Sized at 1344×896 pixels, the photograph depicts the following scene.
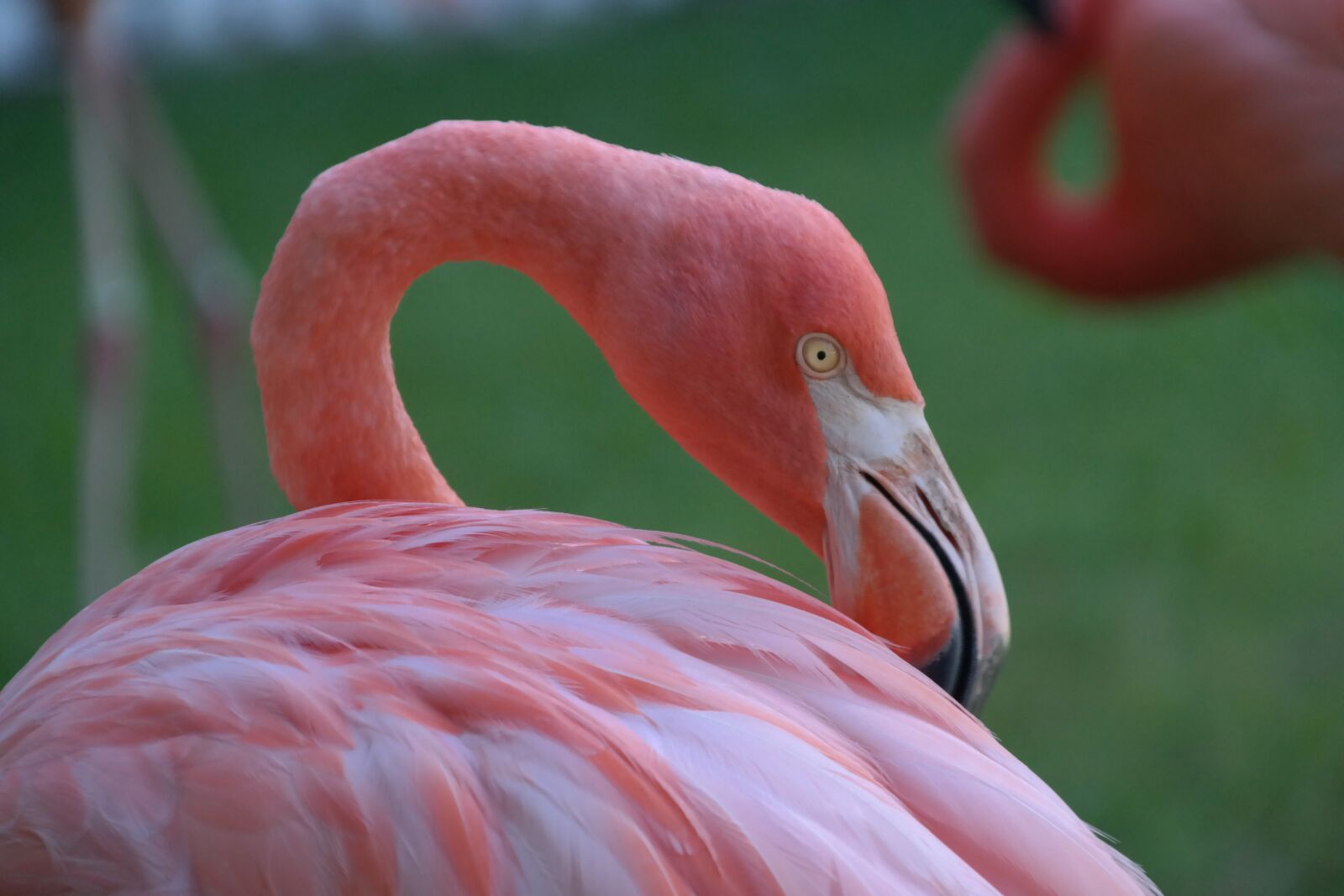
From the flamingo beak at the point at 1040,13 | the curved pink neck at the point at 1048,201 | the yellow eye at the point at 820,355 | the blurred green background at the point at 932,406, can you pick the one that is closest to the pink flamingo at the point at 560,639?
the yellow eye at the point at 820,355

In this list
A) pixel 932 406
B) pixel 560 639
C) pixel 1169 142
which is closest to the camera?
pixel 560 639

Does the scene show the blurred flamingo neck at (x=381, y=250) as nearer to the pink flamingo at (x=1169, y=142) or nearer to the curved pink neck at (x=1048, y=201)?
the pink flamingo at (x=1169, y=142)

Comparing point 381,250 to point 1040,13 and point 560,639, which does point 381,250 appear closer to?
point 560,639

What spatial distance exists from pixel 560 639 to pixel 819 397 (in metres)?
0.33

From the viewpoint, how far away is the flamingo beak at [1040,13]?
338 centimetres

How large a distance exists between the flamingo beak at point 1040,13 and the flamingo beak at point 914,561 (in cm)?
246

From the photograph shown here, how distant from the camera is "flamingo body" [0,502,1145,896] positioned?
0.97 meters

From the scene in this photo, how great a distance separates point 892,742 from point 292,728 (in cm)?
46

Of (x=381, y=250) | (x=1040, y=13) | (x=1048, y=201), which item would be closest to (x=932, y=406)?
(x=1048, y=201)

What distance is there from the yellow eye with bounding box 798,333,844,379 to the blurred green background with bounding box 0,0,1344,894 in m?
1.73

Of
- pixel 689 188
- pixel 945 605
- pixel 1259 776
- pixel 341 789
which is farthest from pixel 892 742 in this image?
pixel 1259 776

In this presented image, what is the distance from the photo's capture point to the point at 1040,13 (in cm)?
339

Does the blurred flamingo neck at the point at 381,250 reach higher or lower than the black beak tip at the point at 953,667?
higher

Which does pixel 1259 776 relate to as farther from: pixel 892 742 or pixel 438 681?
pixel 438 681
